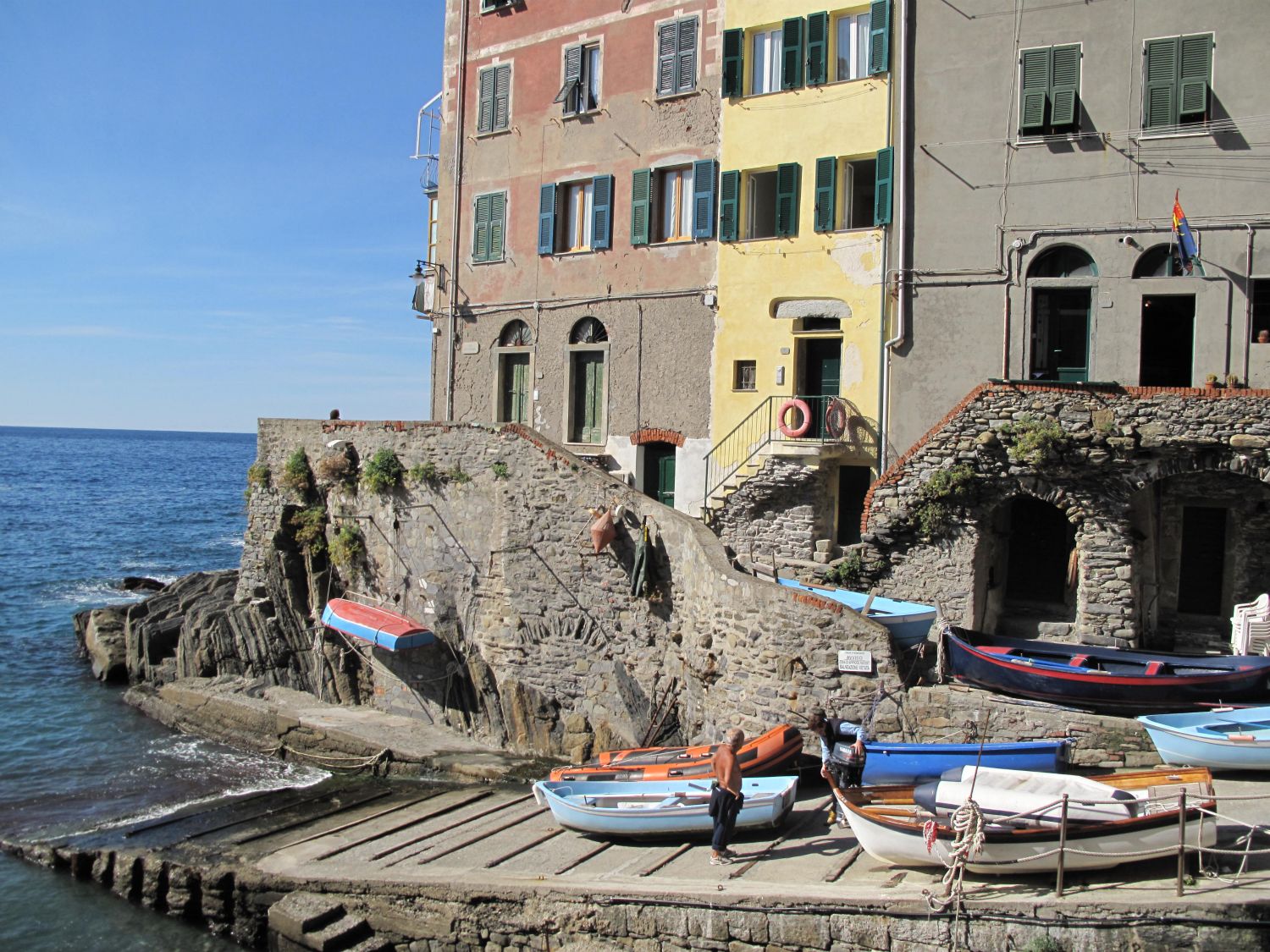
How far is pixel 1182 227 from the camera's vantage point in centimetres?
1678

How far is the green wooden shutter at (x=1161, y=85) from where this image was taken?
693 inches

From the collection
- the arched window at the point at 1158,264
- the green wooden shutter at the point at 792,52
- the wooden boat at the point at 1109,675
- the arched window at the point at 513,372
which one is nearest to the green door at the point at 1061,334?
the arched window at the point at 1158,264

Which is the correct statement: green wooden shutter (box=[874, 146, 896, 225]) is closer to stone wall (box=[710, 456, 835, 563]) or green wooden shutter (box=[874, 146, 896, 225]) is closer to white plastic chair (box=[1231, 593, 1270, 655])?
stone wall (box=[710, 456, 835, 563])

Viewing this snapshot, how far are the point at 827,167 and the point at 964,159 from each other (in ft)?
8.48

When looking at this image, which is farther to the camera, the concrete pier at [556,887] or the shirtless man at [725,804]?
the shirtless man at [725,804]

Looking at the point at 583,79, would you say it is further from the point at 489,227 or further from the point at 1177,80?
the point at 1177,80

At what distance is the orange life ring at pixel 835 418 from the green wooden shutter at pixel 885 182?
343 centimetres

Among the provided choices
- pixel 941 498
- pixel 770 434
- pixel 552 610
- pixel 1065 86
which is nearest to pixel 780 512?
pixel 770 434

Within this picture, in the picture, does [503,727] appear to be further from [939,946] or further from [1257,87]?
[1257,87]

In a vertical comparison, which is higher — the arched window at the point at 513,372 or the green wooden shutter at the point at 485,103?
the green wooden shutter at the point at 485,103

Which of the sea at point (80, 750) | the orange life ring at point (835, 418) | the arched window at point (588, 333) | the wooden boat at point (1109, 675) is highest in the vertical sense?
the arched window at point (588, 333)

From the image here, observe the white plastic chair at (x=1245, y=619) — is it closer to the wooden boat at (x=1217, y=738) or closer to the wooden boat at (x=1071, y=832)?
the wooden boat at (x=1217, y=738)

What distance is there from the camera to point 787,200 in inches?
826

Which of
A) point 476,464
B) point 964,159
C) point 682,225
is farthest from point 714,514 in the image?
point 964,159
